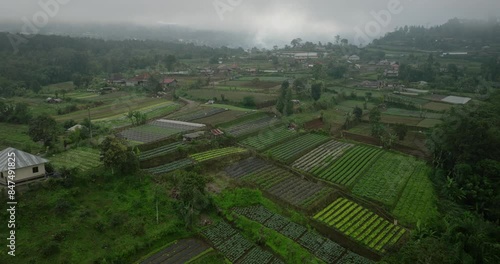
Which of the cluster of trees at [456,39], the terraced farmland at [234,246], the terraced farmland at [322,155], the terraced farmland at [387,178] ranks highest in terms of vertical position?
the cluster of trees at [456,39]

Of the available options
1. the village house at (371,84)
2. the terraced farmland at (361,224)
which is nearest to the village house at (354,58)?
the village house at (371,84)

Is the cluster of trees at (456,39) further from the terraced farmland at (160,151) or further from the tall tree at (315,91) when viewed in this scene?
the terraced farmland at (160,151)

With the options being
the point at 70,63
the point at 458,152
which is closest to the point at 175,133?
the point at 458,152

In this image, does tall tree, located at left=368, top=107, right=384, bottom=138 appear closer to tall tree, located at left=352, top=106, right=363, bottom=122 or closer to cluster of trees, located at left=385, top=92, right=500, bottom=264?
tall tree, located at left=352, top=106, right=363, bottom=122

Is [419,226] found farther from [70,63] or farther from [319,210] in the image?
[70,63]

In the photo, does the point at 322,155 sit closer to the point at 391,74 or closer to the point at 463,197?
the point at 463,197

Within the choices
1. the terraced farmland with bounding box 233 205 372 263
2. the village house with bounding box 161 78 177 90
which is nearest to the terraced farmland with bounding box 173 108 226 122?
the village house with bounding box 161 78 177 90

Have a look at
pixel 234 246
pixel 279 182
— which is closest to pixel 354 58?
pixel 279 182
